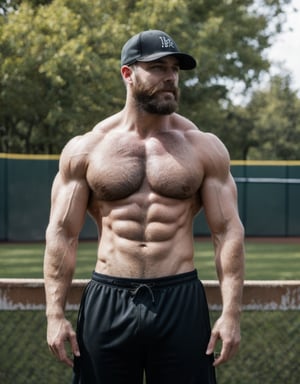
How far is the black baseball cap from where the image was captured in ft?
11.2

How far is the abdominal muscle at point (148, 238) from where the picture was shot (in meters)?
3.44

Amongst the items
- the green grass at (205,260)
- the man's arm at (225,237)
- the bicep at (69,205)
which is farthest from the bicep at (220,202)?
the green grass at (205,260)

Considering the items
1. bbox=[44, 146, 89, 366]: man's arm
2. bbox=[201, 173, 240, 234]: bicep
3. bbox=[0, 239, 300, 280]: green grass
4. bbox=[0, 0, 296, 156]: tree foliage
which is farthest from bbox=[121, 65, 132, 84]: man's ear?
bbox=[0, 0, 296, 156]: tree foliage

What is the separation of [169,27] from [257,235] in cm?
845

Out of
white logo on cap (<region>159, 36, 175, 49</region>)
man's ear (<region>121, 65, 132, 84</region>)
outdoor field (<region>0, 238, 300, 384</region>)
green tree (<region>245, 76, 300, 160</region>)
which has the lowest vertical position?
green tree (<region>245, 76, 300, 160</region>)

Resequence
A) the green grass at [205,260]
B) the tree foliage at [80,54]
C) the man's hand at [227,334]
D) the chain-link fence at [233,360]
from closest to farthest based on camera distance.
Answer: the man's hand at [227,334] → the chain-link fence at [233,360] → the green grass at [205,260] → the tree foliage at [80,54]

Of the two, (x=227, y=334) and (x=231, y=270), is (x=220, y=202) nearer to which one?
(x=231, y=270)

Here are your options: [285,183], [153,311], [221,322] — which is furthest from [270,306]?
[285,183]

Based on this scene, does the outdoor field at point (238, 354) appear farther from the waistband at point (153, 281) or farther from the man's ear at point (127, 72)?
the man's ear at point (127, 72)

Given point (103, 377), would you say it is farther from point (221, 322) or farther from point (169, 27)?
point (169, 27)

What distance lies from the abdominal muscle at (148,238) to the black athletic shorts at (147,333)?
49 millimetres

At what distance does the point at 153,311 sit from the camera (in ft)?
11.1

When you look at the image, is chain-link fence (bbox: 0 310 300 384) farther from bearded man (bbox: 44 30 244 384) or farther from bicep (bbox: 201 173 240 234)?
bicep (bbox: 201 173 240 234)

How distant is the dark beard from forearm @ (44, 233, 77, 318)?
27.0 inches
